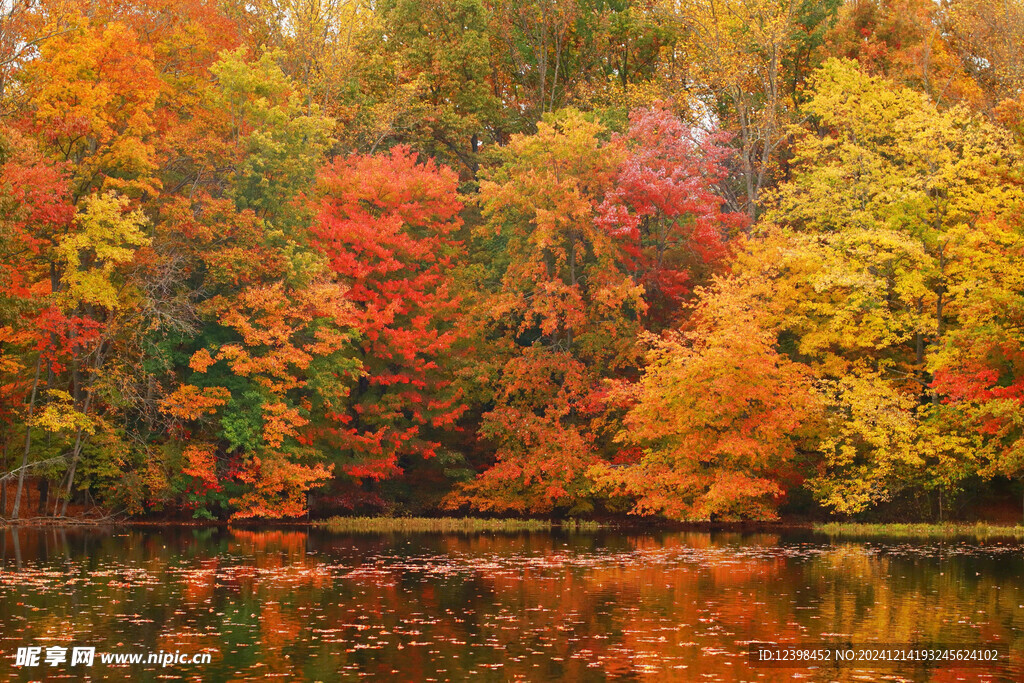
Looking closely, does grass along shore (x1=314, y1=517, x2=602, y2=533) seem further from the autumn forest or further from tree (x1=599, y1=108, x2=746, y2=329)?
tree (x1=599, y1=108, x2=746, y2=329)

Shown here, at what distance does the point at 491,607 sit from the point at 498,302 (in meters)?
27.4

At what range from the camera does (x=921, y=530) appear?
41250 mm

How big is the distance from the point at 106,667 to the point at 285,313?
2844 cm

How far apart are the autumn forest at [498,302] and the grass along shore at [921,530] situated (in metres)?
1.15

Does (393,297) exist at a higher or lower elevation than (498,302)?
higher

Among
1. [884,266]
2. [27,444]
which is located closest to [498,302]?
[884,266]

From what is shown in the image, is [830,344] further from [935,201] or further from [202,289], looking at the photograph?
[202,289]

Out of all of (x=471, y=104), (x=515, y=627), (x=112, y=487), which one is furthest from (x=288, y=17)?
(x=515, y=627)

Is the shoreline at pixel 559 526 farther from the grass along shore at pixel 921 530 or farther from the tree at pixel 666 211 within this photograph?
the tree at pixel 666 211

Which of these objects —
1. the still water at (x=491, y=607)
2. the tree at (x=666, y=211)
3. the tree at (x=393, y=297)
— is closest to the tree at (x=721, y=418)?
the tree at (x=666, y=211)

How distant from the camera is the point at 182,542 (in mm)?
35156

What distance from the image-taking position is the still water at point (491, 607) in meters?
15.2

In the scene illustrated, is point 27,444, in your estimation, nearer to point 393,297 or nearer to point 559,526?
point 393,297

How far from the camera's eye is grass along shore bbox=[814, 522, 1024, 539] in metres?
39.3
